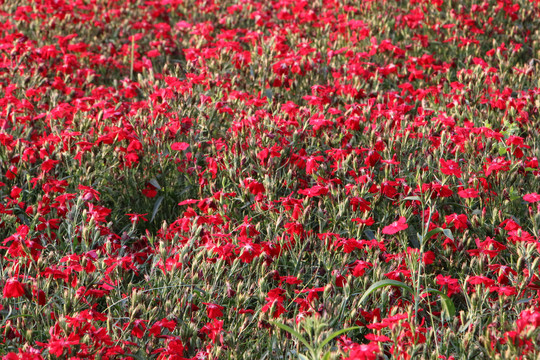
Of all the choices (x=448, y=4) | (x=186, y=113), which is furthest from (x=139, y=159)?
(x=448, y=4)

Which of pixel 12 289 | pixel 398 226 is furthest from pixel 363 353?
pixel 12 289

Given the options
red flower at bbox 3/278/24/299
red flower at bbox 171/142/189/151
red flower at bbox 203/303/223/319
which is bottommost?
red flower at bbox 203/303/223/319

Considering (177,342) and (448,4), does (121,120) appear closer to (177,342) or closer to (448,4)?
(177,342)

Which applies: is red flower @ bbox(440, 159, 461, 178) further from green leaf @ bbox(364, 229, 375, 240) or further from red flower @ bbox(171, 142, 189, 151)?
red flower @ bbox(171, 142, 189, 151)

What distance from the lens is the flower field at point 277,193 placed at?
2.40 m

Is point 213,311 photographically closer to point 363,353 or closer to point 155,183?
point 363,353

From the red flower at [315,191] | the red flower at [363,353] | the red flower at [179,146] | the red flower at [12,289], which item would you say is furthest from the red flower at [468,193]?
the red flower at [12,289]

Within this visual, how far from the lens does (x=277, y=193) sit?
11.7 feet

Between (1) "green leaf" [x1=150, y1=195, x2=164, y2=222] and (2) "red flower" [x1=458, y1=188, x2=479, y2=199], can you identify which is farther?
(1) "green leaf" [x1=150, y1=195, x2=164, y2=222]

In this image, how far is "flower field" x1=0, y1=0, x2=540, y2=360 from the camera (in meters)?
2.40

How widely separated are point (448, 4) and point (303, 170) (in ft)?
10.7

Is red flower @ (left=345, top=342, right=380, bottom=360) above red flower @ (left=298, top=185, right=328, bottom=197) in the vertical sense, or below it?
above

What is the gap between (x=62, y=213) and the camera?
10.4 feet

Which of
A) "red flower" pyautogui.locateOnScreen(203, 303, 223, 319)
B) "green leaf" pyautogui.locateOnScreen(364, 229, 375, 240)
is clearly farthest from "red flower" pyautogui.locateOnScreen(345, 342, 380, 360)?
"green leaf" pyautogui.locateOnScreen(364, 229, 375, 240)
